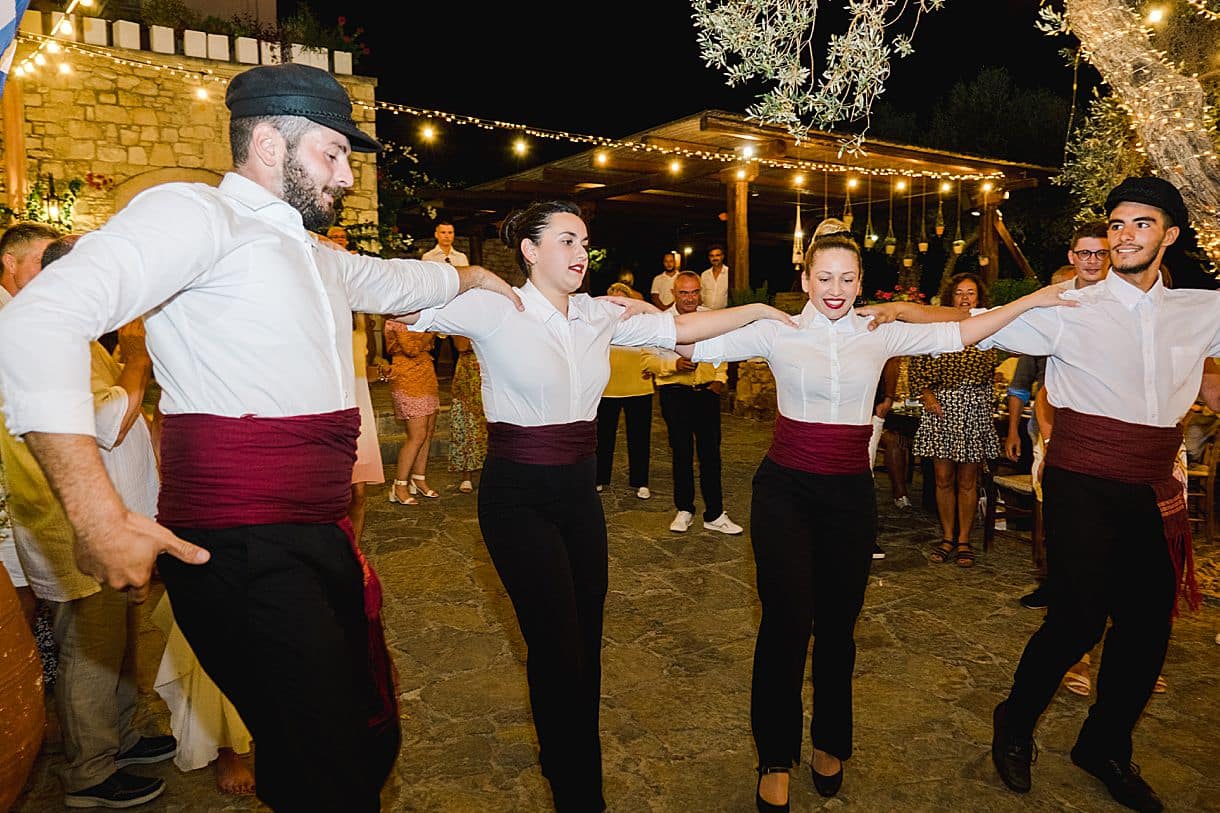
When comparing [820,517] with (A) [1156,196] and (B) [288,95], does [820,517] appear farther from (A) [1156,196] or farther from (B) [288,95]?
(B) [288,95]

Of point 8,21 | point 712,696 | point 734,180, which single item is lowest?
point 712,696

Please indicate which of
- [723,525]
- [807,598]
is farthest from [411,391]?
[807,598]

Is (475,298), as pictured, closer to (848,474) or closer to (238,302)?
(238,302)

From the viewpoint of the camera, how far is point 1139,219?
275 centimetres

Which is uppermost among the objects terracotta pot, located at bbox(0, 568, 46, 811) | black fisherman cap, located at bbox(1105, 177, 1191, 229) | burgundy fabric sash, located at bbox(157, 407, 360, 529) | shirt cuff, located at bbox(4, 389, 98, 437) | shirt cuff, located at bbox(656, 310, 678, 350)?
black fisherman cap, located at bbox(1105, 177, 1191, 229)

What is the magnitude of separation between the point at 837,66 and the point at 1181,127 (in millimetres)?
1961

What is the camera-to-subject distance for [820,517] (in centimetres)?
283

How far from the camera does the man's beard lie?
176cm

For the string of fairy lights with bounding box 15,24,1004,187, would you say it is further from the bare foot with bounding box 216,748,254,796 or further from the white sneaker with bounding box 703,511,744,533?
the bare foot with bounding box 216,748,254,796

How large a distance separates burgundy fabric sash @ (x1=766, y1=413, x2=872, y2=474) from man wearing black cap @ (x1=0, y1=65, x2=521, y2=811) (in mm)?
1614

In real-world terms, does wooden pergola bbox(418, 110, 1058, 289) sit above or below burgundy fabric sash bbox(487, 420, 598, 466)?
above

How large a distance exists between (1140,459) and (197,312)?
9.49 feet

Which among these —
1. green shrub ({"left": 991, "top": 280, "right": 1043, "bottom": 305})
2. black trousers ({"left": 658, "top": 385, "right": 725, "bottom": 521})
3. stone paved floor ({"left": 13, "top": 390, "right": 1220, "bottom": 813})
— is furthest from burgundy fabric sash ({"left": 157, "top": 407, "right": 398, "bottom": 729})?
green shrub ({"left": 991, "top": 280, "right": 1043, "bottom": 305})

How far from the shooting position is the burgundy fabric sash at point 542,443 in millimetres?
2629
